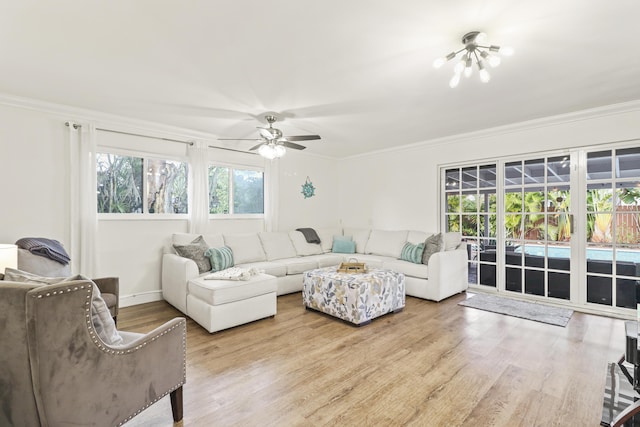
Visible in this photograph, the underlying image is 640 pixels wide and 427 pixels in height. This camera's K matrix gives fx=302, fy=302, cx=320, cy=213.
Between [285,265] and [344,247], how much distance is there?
1.50 metres

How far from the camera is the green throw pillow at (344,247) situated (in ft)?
19.0

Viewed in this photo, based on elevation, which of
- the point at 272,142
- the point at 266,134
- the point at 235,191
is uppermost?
the point at 266,134

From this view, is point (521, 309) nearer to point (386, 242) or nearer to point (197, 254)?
point (386, 242)

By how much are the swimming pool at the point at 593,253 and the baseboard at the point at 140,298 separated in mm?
5345

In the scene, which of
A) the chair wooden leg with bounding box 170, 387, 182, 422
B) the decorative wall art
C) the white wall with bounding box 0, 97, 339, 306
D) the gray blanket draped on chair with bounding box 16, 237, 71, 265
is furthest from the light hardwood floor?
the decorative wall art

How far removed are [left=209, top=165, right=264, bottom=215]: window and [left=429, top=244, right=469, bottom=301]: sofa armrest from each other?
10.4 feet

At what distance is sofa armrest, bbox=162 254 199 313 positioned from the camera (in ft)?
11.9

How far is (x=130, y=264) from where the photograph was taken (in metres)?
4.16

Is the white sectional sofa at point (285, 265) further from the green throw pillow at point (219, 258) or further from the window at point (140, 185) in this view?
the window at point (140, 185)

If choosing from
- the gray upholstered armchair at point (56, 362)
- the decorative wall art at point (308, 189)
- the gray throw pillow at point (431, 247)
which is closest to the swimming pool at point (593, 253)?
the gray throw pillow at point (431, 247)

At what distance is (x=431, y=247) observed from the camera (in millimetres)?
4547

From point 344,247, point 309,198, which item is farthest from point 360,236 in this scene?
point 309,198

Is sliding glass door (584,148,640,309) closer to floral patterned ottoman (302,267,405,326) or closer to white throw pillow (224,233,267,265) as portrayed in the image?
floral patterned ottoman (302,267,405,326)

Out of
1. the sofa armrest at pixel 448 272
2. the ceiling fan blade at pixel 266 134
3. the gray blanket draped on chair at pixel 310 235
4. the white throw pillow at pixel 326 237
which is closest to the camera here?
the ceiling fan blade at pixel 266 134
